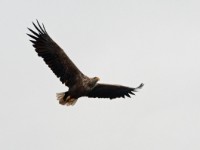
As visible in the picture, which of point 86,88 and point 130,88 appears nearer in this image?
point 86,88

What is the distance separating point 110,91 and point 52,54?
7.41 ft

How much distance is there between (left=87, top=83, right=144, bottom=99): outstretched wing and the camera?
2436cm

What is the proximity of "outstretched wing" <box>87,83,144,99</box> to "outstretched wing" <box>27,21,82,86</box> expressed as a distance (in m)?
1.08

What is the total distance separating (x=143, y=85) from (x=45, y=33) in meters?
3.08

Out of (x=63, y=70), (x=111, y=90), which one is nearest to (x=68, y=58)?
(x=63, y=70)

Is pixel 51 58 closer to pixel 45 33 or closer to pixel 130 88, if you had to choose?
pixel 45 33

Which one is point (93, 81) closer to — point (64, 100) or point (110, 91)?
point (64, 100)

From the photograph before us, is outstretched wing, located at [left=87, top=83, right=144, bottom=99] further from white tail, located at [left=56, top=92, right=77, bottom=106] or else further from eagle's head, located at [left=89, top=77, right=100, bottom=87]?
eagle's head, located at [left=89, top=77, right=100, bottom=87]

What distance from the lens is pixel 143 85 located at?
78.5 ft

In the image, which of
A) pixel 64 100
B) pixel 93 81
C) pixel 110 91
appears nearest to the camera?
pixel 93 81

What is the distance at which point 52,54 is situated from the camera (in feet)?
76.7

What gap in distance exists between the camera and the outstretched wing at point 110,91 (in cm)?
2436

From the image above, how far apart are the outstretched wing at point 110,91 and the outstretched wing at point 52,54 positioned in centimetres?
108

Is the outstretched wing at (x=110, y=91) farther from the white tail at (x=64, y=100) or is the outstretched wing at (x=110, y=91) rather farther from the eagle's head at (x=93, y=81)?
the eagle's head at (x=93, y=81)
